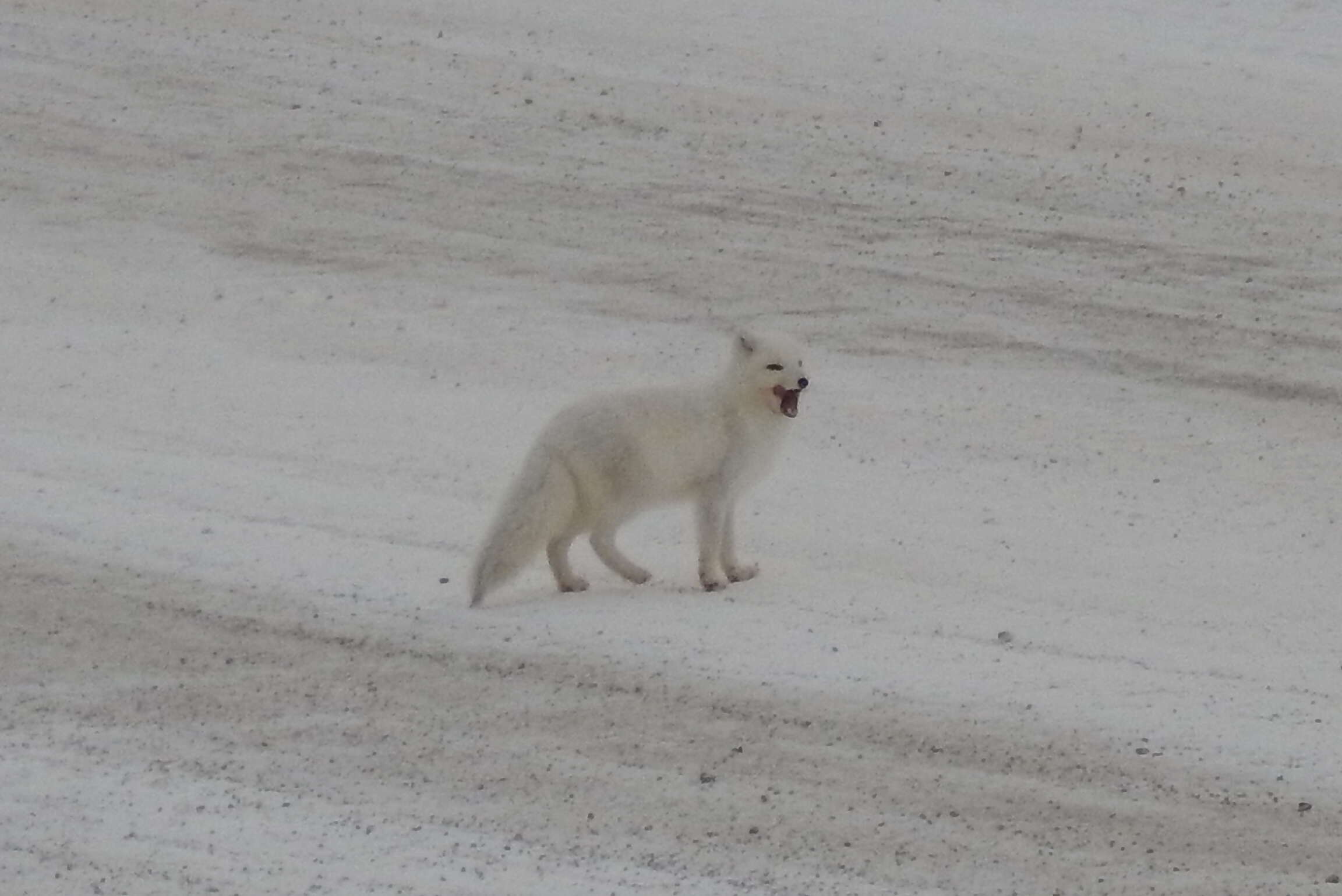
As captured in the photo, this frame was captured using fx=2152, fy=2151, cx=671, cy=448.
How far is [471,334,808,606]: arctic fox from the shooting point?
9.29 metres

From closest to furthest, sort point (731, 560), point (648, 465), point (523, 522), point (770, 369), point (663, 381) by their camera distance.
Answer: point (523, 522) < point (648, 465) < point (770, 369) < point (731, 560) < point (663, 381)

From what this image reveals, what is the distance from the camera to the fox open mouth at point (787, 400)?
9.73 m

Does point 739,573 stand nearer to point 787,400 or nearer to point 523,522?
point 787,400

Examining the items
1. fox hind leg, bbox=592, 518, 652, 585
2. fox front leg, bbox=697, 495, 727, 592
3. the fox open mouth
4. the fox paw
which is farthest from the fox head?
fox hind leg, bbox=592, 518, 652, 585

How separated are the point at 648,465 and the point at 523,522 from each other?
645 millimetres

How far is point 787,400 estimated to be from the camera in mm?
9727

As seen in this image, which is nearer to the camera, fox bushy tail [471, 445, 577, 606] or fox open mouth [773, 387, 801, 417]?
fox bushy tail [471, 445, 577, 606]

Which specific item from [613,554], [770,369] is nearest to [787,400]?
[770,369]

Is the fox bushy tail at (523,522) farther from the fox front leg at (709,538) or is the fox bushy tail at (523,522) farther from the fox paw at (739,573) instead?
the fox paw at (739,573)

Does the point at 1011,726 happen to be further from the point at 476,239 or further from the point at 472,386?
the point at 476,239

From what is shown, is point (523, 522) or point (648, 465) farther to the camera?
point (648, 465)

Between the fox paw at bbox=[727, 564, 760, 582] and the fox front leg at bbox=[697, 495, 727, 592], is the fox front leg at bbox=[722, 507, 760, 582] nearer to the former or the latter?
the fox paw at bbox=[727, 564, 760, 582]

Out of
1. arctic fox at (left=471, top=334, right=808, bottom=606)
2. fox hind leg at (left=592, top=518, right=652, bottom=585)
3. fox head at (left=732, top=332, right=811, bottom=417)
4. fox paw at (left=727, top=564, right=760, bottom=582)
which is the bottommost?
fox paw at (left=727, top=564, right=760, bottom=582)

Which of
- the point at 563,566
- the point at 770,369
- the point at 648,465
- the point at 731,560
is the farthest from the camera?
the point at 731,560
